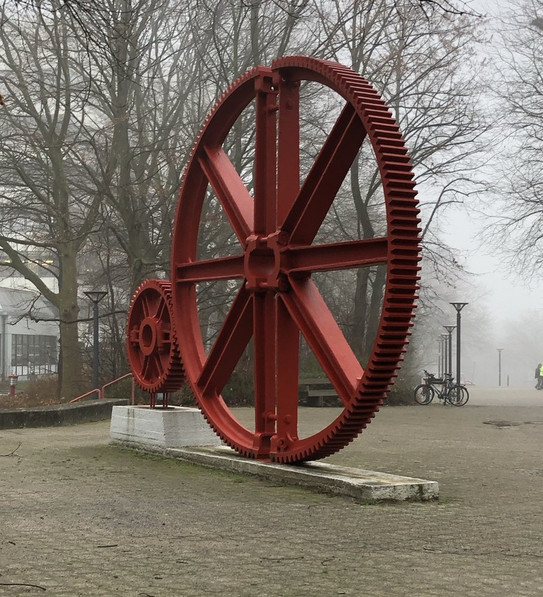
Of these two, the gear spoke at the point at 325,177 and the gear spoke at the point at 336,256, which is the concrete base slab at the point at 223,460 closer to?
the gear spoke at the point at 336,256

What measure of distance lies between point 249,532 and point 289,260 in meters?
3.86

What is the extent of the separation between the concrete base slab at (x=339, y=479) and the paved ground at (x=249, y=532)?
0.19m

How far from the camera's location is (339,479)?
9.76 metres

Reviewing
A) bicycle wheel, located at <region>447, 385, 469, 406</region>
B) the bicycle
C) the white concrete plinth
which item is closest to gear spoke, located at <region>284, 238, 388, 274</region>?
the white concrete plinth

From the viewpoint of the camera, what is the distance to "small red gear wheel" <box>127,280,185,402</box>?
13445mm

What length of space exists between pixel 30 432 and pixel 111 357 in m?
11.1

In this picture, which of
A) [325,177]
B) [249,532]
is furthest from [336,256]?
[249,532]

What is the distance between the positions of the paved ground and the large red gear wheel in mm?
772

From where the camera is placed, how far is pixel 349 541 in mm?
7418

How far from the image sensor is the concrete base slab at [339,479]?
9.34 meters

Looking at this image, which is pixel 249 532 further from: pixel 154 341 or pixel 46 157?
pixel 46 157

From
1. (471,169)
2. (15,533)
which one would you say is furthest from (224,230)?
(15,533)

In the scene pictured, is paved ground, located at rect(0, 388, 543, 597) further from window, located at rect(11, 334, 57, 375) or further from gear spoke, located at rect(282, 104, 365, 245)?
window, located at rect(11, 334, 57, 375)

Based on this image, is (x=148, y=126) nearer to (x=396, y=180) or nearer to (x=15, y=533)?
(x=396, y=180)
